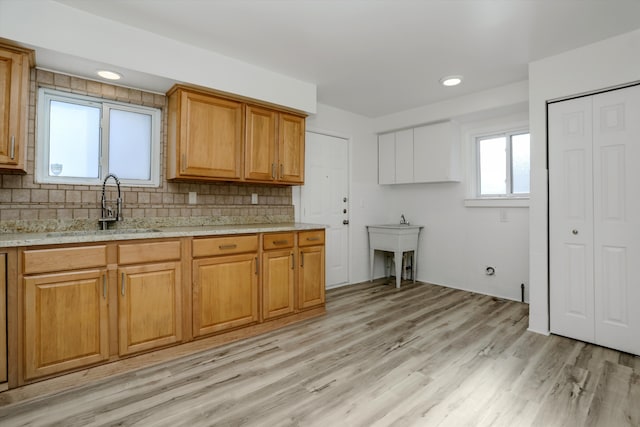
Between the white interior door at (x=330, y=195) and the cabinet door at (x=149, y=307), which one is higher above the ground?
the white interior door at (x=330, y=195)

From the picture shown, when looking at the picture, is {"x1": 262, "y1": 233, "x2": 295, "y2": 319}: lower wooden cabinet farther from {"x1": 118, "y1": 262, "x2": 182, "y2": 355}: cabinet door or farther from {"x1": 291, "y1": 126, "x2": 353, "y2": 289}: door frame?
{"x1": 291, "y1": 126, "x2": 353, "y2": 289}: door frame

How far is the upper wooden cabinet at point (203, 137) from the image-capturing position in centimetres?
271

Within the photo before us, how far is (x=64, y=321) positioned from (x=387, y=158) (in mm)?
4080

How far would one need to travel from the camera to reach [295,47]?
8.76 feet

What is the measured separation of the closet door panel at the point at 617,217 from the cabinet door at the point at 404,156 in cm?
214

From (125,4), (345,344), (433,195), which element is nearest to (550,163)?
(433,195)

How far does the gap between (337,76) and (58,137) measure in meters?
2.46

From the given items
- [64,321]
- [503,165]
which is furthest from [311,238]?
[503,165]

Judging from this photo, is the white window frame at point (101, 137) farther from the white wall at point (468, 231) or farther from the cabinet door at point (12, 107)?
the white wall at point (468, 231)

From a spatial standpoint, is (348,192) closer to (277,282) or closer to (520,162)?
(277,282)

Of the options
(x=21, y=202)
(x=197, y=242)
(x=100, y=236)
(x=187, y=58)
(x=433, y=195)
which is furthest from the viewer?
(x=433, y=195)

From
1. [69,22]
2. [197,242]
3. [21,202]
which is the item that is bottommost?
[197,242]

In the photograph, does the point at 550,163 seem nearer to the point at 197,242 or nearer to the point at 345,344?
the point at 345,344

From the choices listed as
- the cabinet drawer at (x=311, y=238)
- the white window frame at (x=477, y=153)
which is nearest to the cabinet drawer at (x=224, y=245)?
the cabinet drawer at (x=311, y=238)
